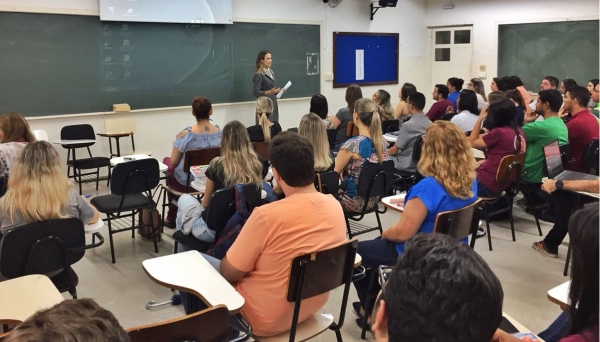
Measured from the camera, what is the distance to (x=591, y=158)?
484 centimetres

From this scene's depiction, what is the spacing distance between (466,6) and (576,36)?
2073 millimetres

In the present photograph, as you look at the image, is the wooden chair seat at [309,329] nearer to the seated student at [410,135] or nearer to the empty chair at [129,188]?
the empty chair at [129,188]

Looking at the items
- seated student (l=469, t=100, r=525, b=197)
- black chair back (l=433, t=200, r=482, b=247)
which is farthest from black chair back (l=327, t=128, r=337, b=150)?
black chair back (l=433, t=200, r=482, b=247)

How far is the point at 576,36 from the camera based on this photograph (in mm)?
8734

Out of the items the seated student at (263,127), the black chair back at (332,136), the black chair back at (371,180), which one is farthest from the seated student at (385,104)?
the black chair back at (371,180)

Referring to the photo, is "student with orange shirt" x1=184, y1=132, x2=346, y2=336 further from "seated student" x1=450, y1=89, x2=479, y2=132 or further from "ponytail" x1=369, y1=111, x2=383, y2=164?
"seated student" x1=450, y1=89, x2=479, y2=132

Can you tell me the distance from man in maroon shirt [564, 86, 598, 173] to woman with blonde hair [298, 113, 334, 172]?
226 centimetres

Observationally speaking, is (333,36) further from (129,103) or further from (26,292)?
(26,292)

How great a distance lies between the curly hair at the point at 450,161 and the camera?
2895 mm

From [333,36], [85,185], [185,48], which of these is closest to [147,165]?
[85,185]

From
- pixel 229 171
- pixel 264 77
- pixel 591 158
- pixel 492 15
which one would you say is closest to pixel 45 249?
pixel 229 171

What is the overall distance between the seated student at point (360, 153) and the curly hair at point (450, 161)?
132cm

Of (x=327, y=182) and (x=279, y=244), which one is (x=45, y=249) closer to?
(x=279, y=244)

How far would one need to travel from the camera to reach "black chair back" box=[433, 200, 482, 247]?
108 inches
